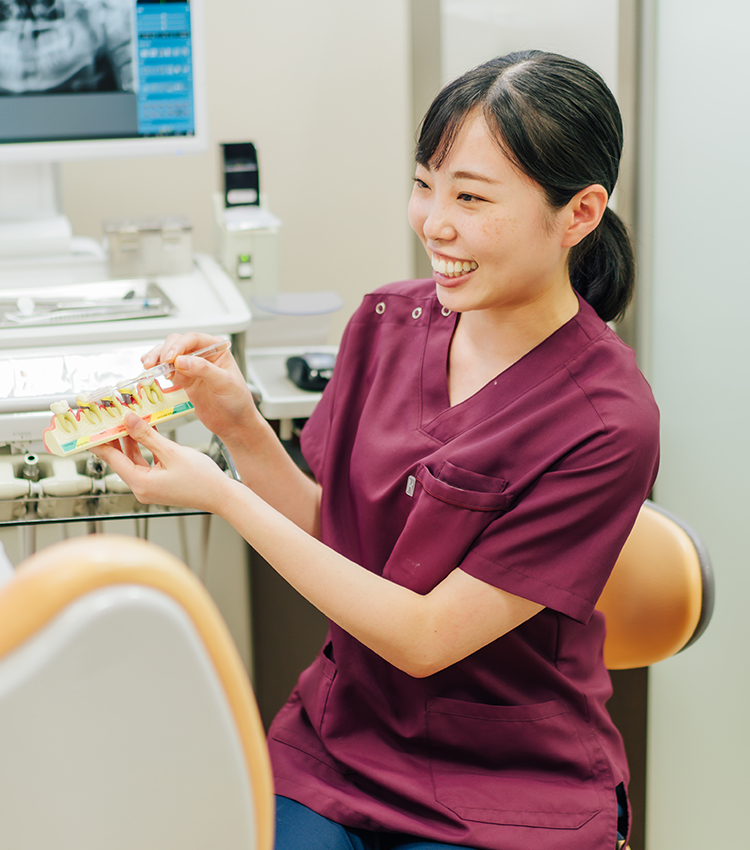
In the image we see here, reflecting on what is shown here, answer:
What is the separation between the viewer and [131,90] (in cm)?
147

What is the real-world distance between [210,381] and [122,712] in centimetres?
61

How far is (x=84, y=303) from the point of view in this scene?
1.36m

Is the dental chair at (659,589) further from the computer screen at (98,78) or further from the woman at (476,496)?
the computer screen at (98,78)

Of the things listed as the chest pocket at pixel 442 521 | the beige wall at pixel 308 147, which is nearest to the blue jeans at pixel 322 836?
the chest pocket at pixel 442 521

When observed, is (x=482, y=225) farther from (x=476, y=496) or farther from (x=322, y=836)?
(x=322, y=836)

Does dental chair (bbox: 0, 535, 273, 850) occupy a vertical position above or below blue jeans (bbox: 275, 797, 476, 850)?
above

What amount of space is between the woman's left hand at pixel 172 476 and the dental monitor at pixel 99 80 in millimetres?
716

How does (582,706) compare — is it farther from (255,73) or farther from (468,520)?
(255,73)

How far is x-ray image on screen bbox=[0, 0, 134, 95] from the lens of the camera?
1.39 meters

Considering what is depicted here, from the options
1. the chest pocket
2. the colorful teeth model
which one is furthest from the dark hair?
the colorful teeth model

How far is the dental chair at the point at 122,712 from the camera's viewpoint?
0.41m

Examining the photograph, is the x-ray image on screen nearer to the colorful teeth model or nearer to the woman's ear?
the colorful teeth model

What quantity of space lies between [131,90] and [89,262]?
265 millimetres

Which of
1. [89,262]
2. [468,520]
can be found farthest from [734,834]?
[89,262]
